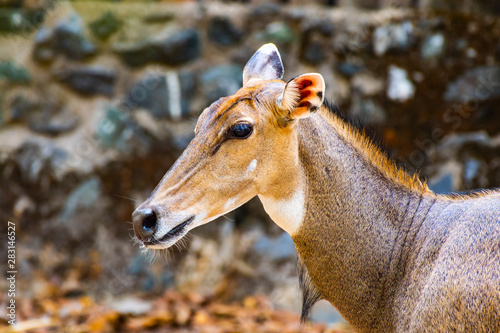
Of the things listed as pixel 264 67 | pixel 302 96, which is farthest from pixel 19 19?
pixel 302 96

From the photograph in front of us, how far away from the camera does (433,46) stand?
5.02 meters

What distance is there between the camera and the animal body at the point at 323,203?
261cm

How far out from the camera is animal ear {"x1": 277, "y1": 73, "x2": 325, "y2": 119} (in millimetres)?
2658

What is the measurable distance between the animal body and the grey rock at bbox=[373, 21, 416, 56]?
242 centimetres

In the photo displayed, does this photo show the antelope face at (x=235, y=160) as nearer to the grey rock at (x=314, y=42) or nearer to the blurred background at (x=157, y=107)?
the blurred background at (x=157, y=107)

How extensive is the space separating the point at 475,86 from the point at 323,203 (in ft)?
9.22

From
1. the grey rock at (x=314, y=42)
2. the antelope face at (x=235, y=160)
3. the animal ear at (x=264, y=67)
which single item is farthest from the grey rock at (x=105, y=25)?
the antelope face at (x=235, y=160)

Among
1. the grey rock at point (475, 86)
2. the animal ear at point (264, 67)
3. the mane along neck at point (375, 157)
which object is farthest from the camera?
the grey rock at point (475, 86)

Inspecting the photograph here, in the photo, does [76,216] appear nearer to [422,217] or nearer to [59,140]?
[59,140]

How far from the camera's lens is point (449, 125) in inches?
195

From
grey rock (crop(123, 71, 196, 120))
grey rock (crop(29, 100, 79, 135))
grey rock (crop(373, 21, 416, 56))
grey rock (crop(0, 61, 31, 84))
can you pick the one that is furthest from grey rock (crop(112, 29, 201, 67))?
grey rock (crop(373, 21, 416, 56))

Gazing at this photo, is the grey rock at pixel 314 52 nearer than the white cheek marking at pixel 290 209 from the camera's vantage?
No

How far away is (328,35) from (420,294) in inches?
128

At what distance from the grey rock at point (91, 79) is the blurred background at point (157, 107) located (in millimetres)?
13
